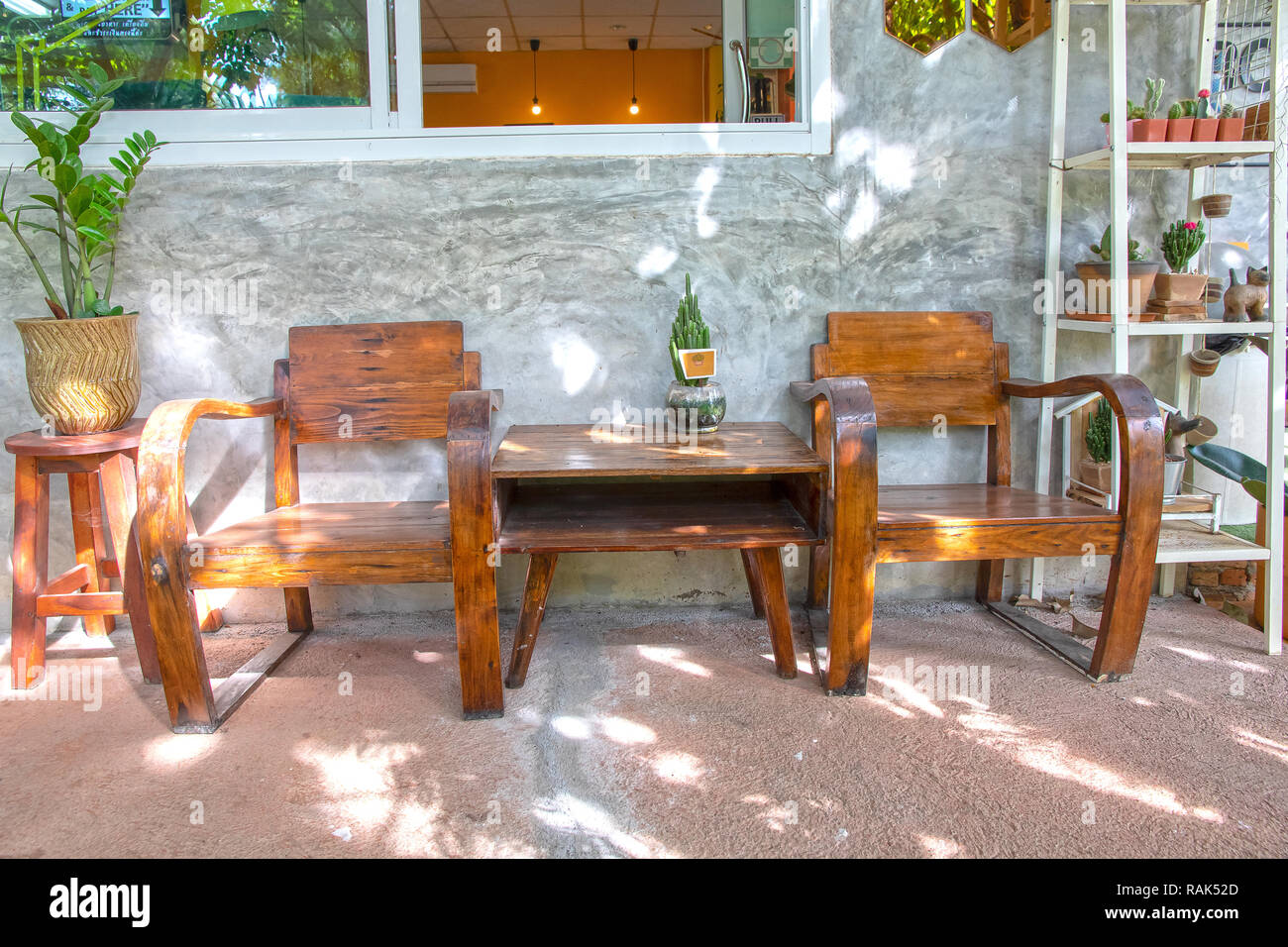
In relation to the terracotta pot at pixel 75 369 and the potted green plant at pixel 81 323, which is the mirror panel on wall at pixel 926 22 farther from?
the terracotta pot at pixel 75 369

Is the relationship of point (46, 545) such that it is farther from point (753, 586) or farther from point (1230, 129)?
point (1230, 129)

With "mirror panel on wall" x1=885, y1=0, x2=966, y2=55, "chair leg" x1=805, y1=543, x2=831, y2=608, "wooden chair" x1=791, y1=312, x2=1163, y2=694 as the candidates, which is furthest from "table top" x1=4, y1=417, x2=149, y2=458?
"mirror panel on wall" x1=885, y1=0, x2=966, y2=55

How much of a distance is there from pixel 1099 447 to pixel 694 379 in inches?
50.8

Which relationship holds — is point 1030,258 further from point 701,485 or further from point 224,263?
point 224,263

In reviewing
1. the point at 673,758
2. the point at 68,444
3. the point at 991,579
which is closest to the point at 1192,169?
the point at 991,579

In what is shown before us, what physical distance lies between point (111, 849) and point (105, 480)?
3.65 feet

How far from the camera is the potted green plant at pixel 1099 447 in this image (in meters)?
2.88

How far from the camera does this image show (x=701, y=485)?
9.43 ft

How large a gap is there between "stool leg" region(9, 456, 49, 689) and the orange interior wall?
26.0 feet

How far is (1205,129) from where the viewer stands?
105 inches

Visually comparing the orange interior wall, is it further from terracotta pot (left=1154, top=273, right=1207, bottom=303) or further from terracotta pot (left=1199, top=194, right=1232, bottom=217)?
terracotta pot (left=1154, top=273, right=1207, bottom=303)

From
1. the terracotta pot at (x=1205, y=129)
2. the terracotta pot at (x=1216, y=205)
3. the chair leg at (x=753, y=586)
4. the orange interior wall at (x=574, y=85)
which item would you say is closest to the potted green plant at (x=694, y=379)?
the chair leg at (x=753, y=586)

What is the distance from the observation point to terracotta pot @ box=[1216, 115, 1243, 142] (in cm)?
265

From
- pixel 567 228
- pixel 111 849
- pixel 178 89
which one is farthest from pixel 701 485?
pixel 178 89
